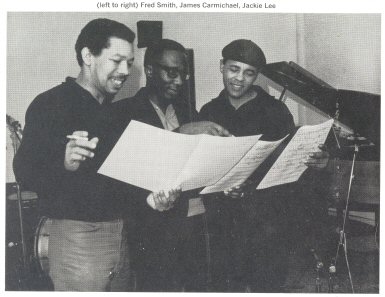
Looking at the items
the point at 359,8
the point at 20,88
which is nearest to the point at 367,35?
the point at 359,8

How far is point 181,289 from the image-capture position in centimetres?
144

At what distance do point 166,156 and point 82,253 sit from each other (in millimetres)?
336

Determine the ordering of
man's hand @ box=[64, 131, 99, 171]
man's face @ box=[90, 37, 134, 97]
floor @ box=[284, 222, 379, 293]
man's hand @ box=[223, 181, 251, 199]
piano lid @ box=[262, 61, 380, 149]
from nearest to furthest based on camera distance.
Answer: man's hand @ box=[64, 131, 99, 171], man's face @ box=[90, 37, 134, 97], man's hand @ box=[223, 181, 251, 199], piano lid @ box=[262, 61, 380, 149], floor @ box=[284, 222, 379, 293]

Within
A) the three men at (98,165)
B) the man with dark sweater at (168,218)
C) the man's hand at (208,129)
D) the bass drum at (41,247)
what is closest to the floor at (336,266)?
the man with dark sweater at (168,218)

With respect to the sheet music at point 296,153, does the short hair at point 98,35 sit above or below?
above

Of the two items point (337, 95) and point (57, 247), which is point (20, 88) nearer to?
point (57, 247)

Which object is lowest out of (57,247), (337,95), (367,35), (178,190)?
(57,247)

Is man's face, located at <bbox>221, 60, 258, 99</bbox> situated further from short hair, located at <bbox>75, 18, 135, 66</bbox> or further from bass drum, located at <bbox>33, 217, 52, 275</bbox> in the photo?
bass drum, located at <bbox>33, 217, 52, 275</bbox>

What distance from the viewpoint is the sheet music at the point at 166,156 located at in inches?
36.8

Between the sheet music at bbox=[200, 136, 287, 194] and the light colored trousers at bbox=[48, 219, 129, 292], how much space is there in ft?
0.93

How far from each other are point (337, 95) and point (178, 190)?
2.51 ft

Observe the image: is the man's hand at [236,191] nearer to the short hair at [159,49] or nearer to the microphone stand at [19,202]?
the short hair at [159,49]

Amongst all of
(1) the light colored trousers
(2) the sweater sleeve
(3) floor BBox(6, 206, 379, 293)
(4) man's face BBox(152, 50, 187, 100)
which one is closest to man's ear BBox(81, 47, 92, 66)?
(2) the sweater sleeve

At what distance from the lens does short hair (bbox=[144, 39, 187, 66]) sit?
1.44m
